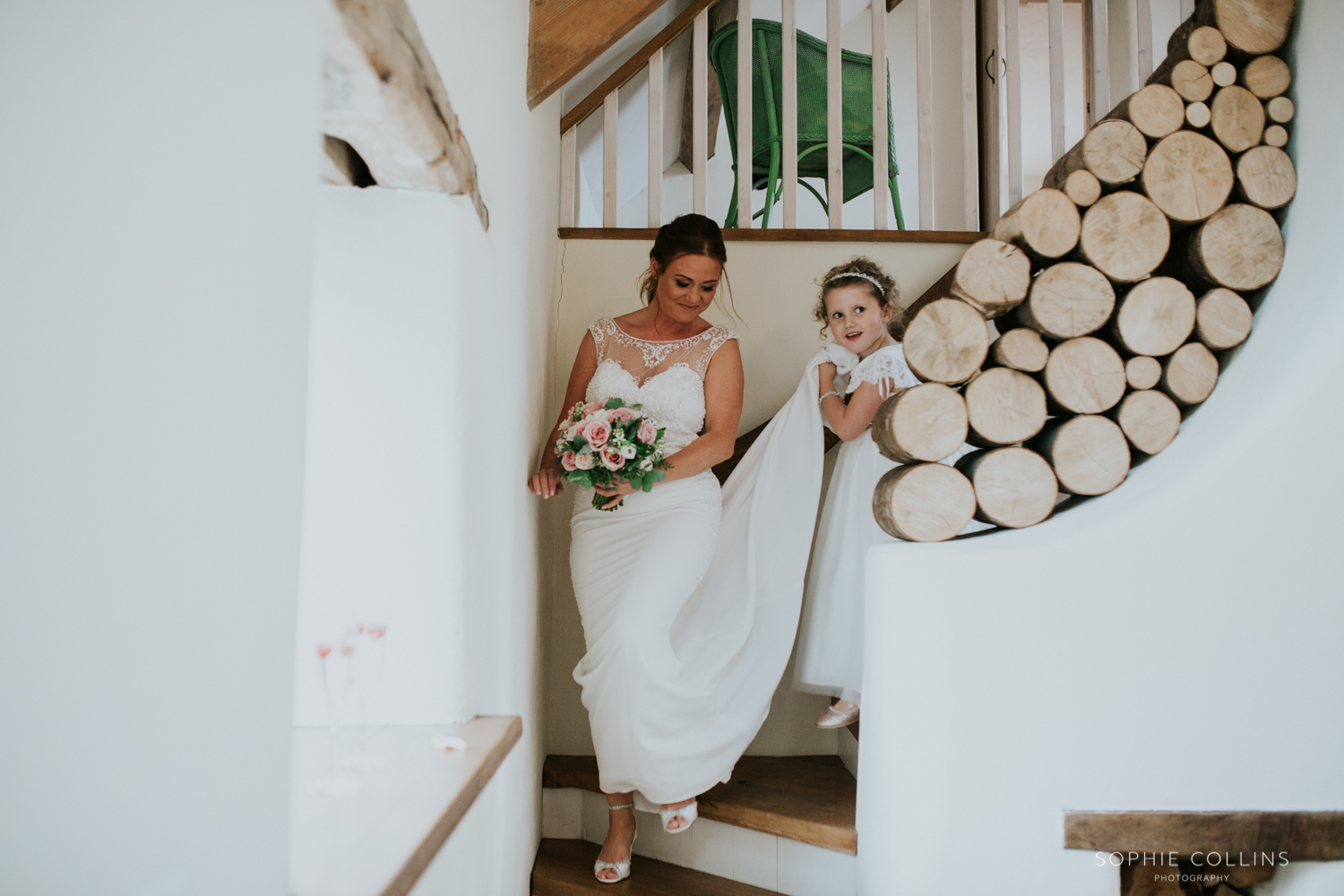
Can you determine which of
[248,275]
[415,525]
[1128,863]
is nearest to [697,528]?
[415,525]

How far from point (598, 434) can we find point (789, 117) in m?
1.61

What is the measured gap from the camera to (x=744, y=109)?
2979 millimetres

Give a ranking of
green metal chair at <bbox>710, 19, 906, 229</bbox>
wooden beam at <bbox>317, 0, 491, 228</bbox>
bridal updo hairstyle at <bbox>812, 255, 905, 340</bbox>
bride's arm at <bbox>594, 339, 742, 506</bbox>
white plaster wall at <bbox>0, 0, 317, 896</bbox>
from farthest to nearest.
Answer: green metal chair at <bbox>710, 19, 906, 229</bbox>
bridal updo hairstyle at <bbox>812, 255, 905, 340</bbox>
bride's arm at <bbox>594, 339, 742, 506</bbox>
wooden beam at <bbox>317, 0, 491, 228</bbox>
white plaster wall at <bbox>0, 0, 317, 896</bbox>

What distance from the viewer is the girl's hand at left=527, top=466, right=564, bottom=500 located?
214cm

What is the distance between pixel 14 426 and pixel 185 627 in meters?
0.20

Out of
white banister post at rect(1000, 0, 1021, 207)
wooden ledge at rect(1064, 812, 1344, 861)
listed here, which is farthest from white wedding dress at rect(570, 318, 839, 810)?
white banister post at rect(1000, 0, 1021, 207)

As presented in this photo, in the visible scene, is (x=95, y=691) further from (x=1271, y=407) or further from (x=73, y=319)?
A: (x=1271, y=407)

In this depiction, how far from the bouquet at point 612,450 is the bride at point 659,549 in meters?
0.12

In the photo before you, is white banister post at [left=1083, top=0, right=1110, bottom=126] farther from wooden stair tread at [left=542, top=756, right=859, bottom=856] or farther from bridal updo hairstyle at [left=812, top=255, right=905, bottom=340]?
wooden stair tread at [left=542, top=756, right=859, bottom=856]

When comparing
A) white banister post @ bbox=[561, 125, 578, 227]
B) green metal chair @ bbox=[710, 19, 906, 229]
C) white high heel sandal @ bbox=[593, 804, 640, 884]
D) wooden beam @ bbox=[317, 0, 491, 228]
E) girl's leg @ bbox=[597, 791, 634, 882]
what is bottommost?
white high heel sandal @ bbox=[593, 804, 640, 884]

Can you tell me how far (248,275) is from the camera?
2.34 ft

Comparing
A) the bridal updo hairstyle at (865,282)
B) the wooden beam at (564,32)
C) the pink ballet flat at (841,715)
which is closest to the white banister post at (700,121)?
the bridal updo hairstyle at (865,282)

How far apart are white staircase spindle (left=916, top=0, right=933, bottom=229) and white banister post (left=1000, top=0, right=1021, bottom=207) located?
291mm

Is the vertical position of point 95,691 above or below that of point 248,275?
below
